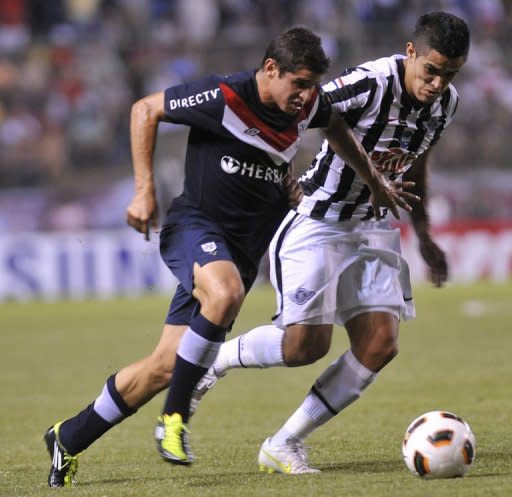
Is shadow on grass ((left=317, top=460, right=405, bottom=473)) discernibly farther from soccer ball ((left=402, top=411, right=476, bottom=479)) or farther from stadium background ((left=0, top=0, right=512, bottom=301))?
stadium background ((left=0, top=0, right=512, bottom=301))

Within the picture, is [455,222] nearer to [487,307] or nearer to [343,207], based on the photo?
[487,307]

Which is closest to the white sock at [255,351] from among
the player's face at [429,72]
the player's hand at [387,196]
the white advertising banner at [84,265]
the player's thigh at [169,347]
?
the player's thigh at [169,347]

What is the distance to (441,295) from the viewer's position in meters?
17.8

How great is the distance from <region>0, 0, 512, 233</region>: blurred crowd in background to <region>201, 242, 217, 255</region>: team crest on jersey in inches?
520

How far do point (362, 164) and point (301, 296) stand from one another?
733 millimetres

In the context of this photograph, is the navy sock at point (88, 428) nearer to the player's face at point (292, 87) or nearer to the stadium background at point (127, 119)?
the player's face at point (292, 87)

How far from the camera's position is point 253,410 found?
7934 millimetres

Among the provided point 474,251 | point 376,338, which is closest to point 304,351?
point 376,338

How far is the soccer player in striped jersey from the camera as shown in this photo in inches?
217

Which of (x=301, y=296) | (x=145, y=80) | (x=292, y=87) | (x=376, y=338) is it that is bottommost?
(x=145, y=80)

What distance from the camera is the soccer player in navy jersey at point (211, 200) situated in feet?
16.4

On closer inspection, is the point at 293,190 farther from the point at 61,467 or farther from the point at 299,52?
the point at 61,467

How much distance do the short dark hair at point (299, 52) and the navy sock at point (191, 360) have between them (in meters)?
1.13

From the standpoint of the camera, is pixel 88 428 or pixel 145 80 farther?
pixel 145 80
